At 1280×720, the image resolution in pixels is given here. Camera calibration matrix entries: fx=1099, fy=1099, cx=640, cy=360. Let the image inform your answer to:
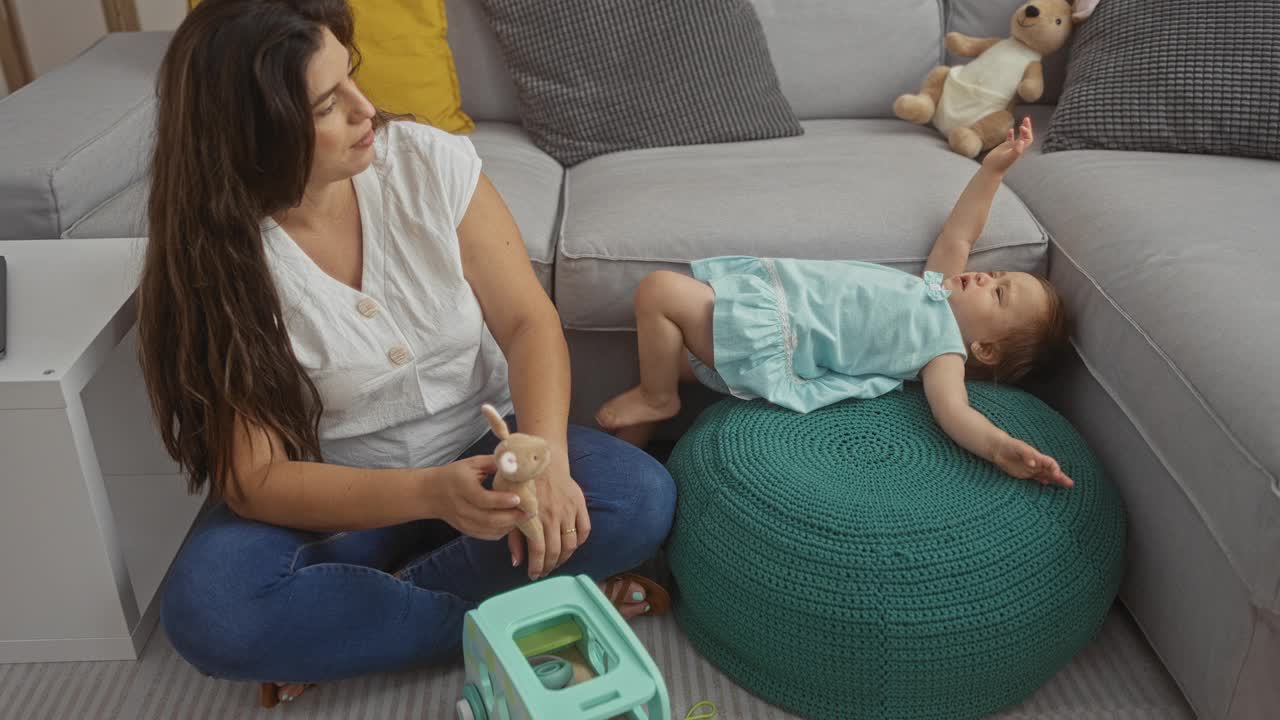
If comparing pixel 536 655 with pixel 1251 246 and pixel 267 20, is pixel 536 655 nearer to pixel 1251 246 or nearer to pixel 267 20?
pixel 267 20

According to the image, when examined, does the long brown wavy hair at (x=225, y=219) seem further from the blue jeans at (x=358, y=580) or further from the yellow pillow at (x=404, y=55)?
the yellow pillow at (x=404, y=55)

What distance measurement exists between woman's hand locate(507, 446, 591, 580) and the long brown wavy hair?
0.27m

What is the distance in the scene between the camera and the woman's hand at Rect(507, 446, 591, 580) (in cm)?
119

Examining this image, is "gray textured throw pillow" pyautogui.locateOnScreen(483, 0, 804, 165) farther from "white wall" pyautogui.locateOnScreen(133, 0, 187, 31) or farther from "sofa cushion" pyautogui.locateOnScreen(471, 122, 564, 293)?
"white wall" pyautogui.locateOnScreen(133, 0, 187, 31)

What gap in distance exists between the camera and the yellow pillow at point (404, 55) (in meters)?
1.92

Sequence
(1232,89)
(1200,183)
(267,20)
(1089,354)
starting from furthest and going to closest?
(1232,89) < (1200,183) < (1089,354) < (267,20)

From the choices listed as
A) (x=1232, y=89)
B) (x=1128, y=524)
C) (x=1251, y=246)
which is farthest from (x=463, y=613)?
(x=1232, y=89)

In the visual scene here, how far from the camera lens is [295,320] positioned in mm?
1208

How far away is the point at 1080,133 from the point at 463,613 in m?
1.27

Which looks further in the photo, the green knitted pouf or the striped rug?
the striped rug

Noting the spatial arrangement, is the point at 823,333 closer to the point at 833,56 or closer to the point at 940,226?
the point at 940,226

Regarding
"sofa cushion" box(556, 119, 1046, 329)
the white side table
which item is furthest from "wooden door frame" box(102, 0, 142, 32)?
"sofa cushion" box(556, 119, 1046, 329)

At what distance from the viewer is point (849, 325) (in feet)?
4.87

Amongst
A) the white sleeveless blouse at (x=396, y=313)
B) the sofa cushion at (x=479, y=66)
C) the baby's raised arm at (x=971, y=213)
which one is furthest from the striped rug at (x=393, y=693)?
the sofa cushion at (x=479, y=66)
